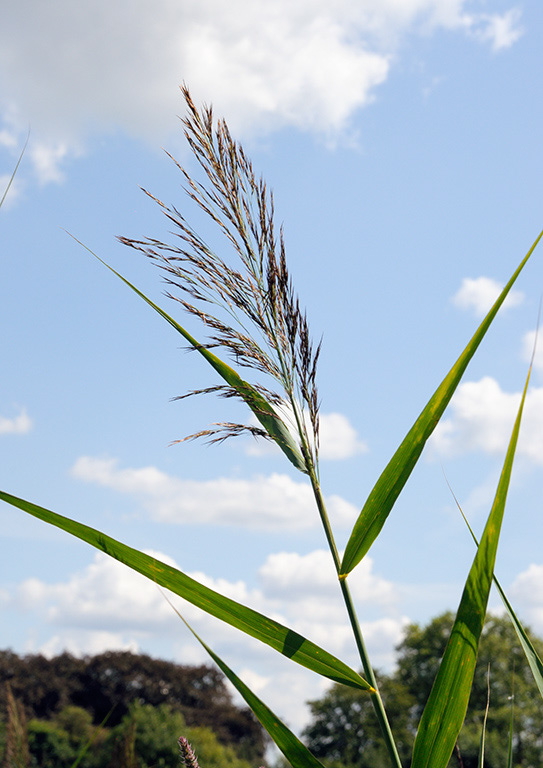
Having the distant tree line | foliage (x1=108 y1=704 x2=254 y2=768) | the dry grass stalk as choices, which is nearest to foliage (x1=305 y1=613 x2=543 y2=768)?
the distant tree line

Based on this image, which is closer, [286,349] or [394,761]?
[394,761]

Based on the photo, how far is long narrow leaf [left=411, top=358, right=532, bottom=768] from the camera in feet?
3.62

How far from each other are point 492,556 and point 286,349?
0.59 m

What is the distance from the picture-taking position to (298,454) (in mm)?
1397

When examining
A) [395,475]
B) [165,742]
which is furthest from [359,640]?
[165,742]

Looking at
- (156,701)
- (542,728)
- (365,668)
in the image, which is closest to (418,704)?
(542,728)

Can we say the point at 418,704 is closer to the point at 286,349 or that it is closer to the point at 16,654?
the point at 16,654

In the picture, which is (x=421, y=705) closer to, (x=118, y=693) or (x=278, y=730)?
(x=118, y=693)

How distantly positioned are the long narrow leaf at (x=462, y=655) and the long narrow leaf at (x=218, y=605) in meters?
0.13

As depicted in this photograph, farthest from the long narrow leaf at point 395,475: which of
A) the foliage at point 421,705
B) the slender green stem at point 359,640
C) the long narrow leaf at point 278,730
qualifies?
the foliage at point 421,705

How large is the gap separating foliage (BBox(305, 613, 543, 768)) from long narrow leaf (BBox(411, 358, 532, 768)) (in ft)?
90.6

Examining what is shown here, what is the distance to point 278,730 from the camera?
1149 millimetres

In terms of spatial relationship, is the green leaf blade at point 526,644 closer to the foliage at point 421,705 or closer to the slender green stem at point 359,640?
the slender green stem at point 359,640

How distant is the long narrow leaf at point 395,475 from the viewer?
1.29m
